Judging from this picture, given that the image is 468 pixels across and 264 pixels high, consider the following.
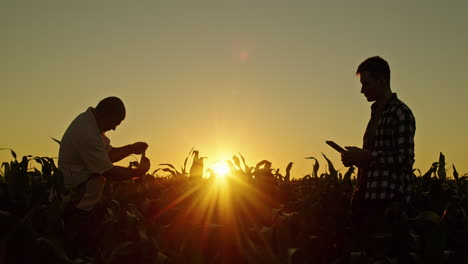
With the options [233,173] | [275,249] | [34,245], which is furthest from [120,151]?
[275,249]

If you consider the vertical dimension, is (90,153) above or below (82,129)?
below

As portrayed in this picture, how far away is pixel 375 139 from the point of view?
4039 mm

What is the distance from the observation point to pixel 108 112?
4.41 meters

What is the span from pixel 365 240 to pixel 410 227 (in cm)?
43

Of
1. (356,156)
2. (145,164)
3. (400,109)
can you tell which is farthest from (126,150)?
(400,109)

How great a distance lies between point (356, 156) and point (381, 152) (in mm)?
250

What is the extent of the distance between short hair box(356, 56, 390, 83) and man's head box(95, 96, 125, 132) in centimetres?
230

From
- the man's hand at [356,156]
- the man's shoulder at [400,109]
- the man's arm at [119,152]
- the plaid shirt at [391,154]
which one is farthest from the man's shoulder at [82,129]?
the man's shoulder at [400,109]

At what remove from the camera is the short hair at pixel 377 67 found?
13.3 feet

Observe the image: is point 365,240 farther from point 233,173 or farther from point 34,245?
point 233,173

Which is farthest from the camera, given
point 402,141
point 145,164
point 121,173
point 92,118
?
point 145,164

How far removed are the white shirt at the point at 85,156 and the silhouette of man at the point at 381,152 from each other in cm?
220

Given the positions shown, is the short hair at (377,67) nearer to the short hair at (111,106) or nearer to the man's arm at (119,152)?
the short hair at (111,106)

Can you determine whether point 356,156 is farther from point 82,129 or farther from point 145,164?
point 82,129
